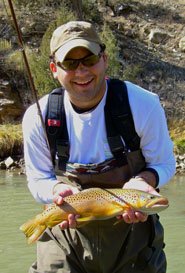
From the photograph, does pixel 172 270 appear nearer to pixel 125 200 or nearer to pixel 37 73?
pixel 125 200

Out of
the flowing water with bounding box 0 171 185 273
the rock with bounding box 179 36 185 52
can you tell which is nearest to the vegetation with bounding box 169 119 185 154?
the flowing water with bounding box 0 171 185 273

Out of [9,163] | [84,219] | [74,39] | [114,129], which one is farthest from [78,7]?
[84,219]

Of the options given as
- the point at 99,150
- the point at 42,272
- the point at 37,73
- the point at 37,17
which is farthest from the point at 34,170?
the point at 37,17

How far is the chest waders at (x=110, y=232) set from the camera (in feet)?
8.86

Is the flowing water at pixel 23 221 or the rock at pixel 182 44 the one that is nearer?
the flowing water at pixel 23 221

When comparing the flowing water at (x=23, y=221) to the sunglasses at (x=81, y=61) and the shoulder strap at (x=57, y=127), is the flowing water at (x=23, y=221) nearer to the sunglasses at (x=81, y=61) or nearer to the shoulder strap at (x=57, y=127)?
the shoulder strap at (x=57, y=127)

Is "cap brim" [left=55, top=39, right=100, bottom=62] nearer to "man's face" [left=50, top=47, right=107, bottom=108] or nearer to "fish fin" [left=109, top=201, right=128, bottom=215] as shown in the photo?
"man's face" [left=50, top=47, right=107, bottom=108]

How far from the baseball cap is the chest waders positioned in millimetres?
310

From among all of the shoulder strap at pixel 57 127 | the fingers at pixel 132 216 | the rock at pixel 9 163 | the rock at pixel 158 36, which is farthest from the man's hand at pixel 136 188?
the rock at pixel 158 36

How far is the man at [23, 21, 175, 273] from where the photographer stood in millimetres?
2645

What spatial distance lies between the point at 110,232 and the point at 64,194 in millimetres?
404

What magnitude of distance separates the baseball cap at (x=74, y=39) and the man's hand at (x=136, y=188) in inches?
33.6

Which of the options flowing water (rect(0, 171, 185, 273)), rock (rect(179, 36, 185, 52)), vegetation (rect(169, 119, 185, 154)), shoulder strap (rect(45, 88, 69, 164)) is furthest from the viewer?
rock (rect(179, 36, 185, 52))

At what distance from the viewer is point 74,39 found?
2635 mm
